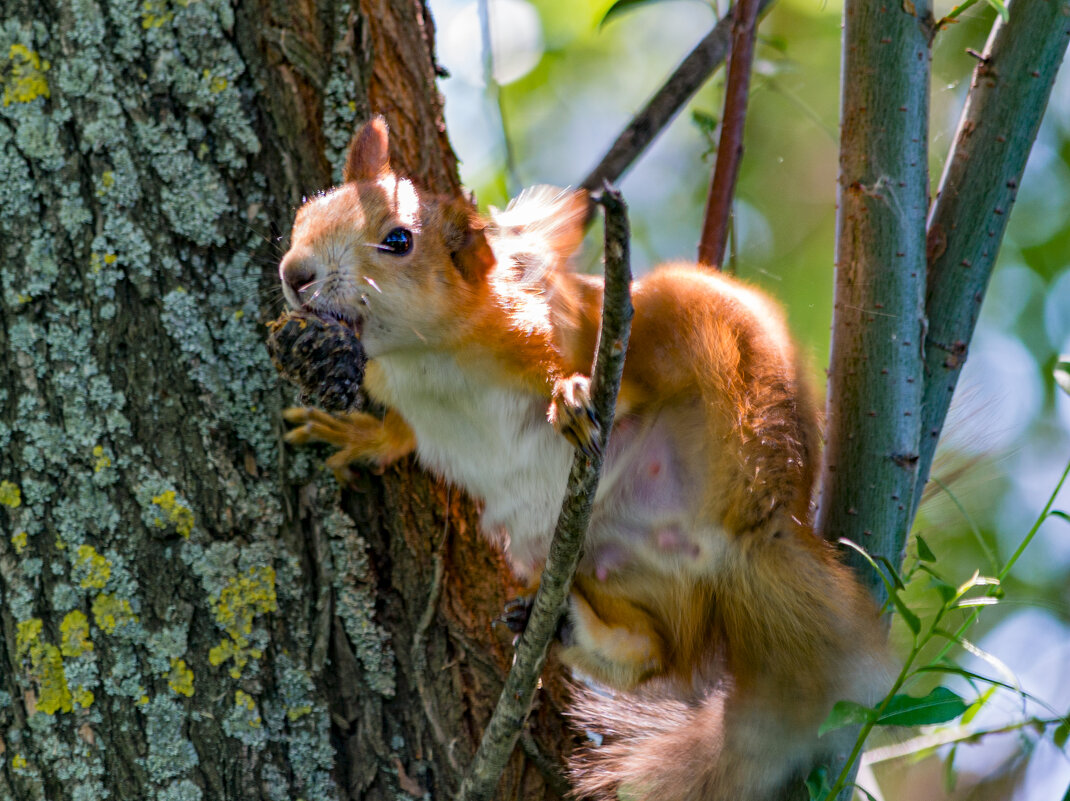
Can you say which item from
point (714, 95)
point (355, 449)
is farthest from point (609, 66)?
point (355, 449)

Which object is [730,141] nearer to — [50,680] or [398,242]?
[398,242]

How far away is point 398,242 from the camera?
179cm

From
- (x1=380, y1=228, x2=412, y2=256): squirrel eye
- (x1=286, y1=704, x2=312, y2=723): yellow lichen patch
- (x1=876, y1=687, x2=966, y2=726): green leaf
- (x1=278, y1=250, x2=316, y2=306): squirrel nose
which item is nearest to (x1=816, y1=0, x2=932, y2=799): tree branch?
(x1=876, y1=687, x2=966, y2=726): green leaf

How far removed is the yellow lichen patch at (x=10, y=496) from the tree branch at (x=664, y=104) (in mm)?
1327

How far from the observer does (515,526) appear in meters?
1.96

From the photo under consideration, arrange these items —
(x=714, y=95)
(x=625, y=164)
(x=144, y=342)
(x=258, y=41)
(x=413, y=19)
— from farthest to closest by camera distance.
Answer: (x=714, y=95) → (x=625, y=164) → (x=413, y=19) → (x=258, y=41) → (x=144, y=342)

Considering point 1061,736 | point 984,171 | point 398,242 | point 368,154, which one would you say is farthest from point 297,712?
point 984,171

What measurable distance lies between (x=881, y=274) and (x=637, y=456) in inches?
22.7

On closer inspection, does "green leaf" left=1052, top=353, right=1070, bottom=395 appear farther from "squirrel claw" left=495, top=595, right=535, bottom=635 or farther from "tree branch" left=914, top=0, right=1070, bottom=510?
"squirrel claw" left=495, top=595, right=535, bottom=635

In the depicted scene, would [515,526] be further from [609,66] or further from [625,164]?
[609,66]

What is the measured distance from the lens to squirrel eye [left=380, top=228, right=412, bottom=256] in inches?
69.7

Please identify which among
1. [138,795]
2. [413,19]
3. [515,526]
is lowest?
[138,795]

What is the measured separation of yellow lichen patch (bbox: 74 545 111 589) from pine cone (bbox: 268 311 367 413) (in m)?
0.47

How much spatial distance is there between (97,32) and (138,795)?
1335mm
